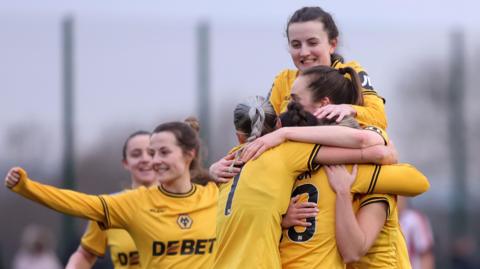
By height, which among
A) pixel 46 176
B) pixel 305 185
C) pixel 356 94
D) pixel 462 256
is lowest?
pixel 462 256

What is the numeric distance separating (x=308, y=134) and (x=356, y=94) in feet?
1.21

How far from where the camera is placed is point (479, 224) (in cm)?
1270

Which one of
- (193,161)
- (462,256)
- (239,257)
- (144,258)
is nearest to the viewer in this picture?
(239,257)

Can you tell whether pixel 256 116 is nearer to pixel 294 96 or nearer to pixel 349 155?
pixel 294 96

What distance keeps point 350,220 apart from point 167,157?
6.15 feet

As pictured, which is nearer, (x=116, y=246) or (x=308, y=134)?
(x=308, y=134)

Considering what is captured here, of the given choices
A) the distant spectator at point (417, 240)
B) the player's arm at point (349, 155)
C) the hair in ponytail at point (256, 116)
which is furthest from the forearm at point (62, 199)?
the distant spectator at point (417, 240)

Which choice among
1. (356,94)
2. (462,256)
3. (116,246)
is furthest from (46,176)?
(356,94)

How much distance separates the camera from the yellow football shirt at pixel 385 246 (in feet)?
14.1

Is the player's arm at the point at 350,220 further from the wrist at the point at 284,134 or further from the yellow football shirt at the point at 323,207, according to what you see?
the wrist at the point at 284,134

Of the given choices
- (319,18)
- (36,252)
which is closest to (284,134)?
(319,18)

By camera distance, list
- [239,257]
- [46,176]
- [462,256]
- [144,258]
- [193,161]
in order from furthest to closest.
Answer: [462,256]
[46,176]
[193,161]
[144,258]
[239,257]

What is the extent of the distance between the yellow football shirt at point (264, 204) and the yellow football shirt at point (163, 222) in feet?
4.40

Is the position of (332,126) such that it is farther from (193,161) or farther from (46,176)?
(46,176)
